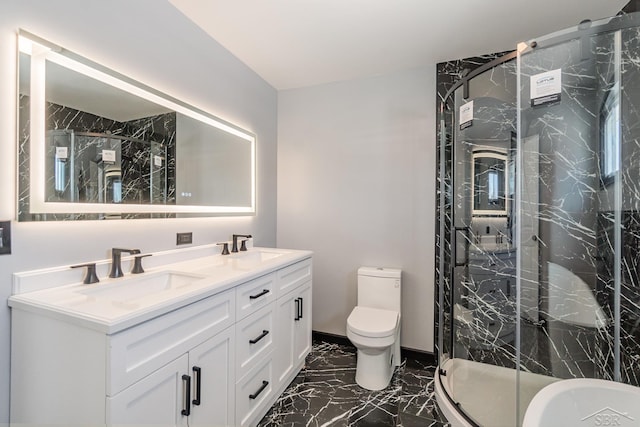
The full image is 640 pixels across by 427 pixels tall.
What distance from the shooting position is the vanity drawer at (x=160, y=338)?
87 centimetres

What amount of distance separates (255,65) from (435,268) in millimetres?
2262

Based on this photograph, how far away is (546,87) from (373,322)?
181 centimetres

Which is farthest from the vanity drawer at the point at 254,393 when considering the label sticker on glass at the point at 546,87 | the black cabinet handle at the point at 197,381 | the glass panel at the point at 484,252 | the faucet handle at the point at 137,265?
the label sticker on glass at the point at 546,87

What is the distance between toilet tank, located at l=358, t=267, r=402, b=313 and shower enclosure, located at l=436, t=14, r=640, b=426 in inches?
16.1

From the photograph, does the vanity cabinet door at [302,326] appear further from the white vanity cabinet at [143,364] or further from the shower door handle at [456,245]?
the shower door handle at [456,245]

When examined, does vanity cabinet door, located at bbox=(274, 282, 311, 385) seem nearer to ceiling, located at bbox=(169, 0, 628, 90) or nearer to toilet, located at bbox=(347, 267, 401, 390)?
toilet, located at bbox=(347, 267, 401, 390)

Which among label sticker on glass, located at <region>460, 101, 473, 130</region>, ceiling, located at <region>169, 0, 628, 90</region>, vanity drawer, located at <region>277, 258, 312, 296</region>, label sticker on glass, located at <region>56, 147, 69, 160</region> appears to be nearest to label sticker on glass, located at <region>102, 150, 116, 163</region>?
label sticker on glass, located at <region>56, 147, 69, 160</region>

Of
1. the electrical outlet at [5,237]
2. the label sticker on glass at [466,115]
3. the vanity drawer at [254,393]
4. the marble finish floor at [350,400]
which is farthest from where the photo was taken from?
the label sticker on glass at [466,115]

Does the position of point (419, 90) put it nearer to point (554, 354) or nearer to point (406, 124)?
point (406, 124)

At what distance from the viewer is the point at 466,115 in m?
1.98

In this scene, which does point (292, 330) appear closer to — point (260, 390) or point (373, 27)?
point (260, 390)

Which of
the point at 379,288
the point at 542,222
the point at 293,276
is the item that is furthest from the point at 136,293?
the point at 542,222

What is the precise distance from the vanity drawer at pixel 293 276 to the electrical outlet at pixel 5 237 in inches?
47.1

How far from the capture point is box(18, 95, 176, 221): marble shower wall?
111 centimetres
